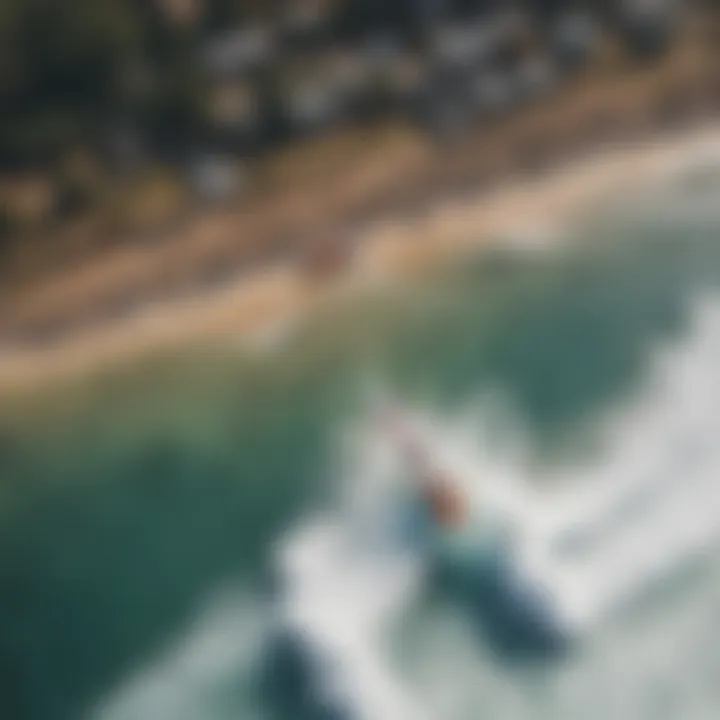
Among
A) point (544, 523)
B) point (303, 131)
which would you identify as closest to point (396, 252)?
point (303, 131)

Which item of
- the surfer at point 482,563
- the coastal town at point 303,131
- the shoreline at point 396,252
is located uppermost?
the coastal town at point 303,131

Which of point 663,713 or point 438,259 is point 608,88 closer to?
point 438,259

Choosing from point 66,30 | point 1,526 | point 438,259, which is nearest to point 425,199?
point 438,259

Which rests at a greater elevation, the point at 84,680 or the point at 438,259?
the point at 438,259

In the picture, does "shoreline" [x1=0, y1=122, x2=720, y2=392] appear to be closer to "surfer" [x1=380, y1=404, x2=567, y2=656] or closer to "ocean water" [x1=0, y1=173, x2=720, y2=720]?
"ocean water" [x1=0, y1=173, x2=720, y2=720]

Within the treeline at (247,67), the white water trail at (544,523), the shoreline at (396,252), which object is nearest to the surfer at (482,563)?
the white water trail at (544,523)

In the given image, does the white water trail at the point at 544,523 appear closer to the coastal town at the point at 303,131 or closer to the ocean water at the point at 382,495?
the ocean water at the point at 382,495

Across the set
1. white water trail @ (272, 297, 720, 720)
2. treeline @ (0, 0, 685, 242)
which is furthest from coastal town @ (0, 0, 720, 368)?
white water trail @ (272, 297, 720, 720)
